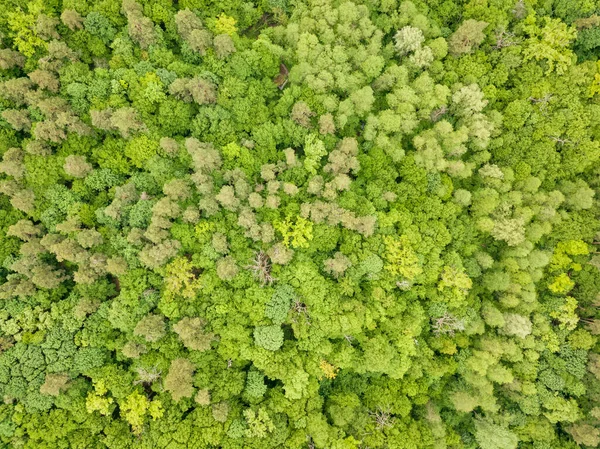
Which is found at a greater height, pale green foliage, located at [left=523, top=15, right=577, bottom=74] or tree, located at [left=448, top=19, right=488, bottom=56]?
pale green foliage, located at [left=523, top=15, right=577, bottom=74]

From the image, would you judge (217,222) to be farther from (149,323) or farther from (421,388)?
(421,388)

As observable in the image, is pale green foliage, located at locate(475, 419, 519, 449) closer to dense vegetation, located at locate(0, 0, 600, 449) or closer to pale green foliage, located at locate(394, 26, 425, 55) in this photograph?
dense vegetation, located at locate(0, 0, 600, 449)

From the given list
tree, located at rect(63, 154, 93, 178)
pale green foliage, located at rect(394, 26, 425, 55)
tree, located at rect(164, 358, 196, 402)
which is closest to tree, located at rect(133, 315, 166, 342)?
tree, located at rect(164, 358, 196, 402)

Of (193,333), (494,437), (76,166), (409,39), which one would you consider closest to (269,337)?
(193,333)

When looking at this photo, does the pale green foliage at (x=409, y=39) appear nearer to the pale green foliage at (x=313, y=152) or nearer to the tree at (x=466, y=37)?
the tree at (x=466, y=37)

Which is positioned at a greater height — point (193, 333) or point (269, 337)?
point (269, 337)

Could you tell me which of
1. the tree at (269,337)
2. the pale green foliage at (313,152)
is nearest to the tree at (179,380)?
the tree at (269,337)

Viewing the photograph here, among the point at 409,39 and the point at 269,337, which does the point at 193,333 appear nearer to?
the point at 269,337

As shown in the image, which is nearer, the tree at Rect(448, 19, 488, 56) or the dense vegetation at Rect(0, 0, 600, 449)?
the dense vegetation at Rect(0, 0, 600, 449)

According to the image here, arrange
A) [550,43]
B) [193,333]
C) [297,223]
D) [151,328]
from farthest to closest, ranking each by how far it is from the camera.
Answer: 1. [550,43]
2. [297,223]
3. [151,328]
4. [193,333]

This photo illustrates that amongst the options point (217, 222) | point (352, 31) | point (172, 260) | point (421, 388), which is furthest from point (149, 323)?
point (352, 31)
